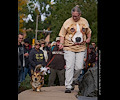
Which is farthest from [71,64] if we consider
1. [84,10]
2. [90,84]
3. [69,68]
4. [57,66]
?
[84,10]

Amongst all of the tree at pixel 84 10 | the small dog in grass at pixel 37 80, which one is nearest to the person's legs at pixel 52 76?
the small dog in grass at pixel 37 80

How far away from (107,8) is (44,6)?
1995 inches

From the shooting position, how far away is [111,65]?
2.76 metres

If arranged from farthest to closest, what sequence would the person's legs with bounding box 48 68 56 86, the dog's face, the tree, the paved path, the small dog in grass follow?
1. the tree
2. the person's legs with bounding box 48 68 56 86
3. the dog's face
4. the small dog in grass
5. the paved path

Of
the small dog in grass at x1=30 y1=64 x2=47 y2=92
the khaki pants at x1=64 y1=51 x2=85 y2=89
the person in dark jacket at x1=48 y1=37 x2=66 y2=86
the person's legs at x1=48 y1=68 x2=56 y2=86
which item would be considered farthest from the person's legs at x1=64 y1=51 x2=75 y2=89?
the person's legs at x1=48 y1=68 x2=56 y2=86

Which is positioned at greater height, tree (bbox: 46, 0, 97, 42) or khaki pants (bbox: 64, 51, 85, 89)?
tree (bbox: 46, 0, 97, 42)

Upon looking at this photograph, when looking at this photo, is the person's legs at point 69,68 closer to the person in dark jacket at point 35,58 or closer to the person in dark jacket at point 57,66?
the person in dark jacket at point 57,66

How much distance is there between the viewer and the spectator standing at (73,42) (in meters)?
6.36

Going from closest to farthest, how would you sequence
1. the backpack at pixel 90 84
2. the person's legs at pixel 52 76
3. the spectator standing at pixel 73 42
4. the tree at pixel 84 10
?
the backpack at pixel 90 84 < the spectator standing at pixel 73 42 < the person's legs at pixel 52 76 < the tree at pixel 84 10

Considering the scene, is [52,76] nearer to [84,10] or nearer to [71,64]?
[71,64]

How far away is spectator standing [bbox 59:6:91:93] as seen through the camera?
20.9 feet

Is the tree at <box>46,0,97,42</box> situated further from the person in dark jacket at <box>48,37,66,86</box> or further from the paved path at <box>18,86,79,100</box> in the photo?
the paved path at <box>18,86,79,100</box>

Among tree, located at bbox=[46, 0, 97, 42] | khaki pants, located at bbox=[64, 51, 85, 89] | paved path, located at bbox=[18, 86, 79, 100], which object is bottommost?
paved path, located at bbox=[18, 86, 79, 100]
